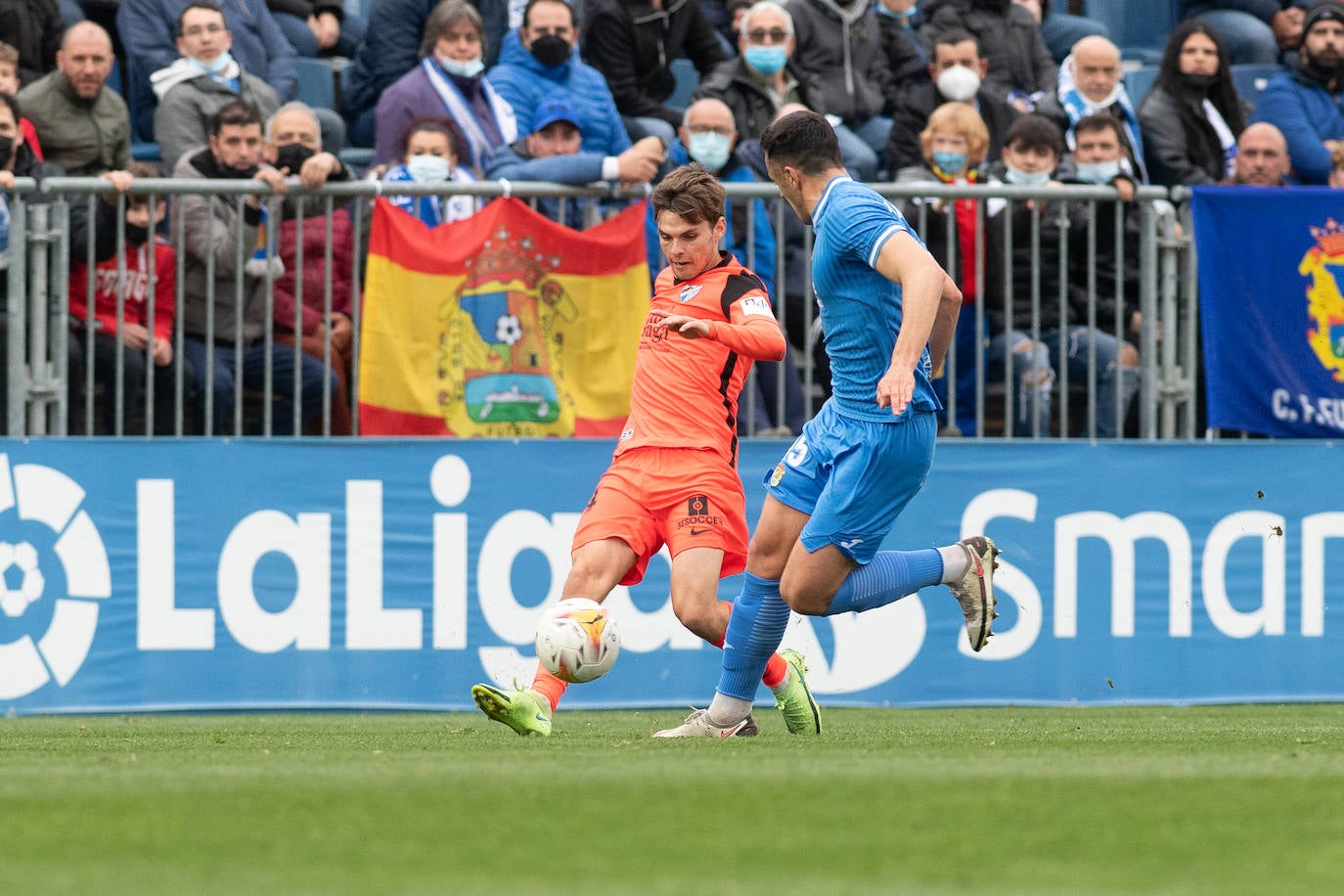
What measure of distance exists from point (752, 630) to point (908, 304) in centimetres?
143

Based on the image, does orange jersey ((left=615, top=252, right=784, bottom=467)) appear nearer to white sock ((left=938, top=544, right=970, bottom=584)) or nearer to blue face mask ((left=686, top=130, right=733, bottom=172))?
white sock ((left=938, top=544, right=970, bottom=584))

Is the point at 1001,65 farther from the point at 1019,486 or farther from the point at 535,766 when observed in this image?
the point at 535,766

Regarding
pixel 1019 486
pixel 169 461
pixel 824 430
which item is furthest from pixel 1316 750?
pixel 169 461

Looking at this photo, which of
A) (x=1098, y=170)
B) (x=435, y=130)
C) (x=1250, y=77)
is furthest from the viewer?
(x=1250, y=77)

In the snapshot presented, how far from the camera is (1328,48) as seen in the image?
13.9 metres

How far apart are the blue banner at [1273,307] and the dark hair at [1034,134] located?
35.0 inches

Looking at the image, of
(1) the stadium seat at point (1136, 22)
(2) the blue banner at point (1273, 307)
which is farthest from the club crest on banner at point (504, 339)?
(1) the stadium seat at point (1136, 22)

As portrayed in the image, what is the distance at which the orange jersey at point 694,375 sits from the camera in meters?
7.82

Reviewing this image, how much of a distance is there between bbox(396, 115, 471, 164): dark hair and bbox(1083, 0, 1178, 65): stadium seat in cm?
738

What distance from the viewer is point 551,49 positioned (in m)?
12.5

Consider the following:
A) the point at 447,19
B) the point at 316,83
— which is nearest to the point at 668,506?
the point at 447,19

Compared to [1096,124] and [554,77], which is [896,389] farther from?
[554,77]

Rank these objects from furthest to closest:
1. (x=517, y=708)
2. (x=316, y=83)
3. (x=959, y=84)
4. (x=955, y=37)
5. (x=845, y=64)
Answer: (x=316, y=83), (x=845, y=64), (x=955, y=37), (x=959, y=84), (x=517, y=708)

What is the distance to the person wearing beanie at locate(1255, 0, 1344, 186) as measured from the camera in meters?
13.7
